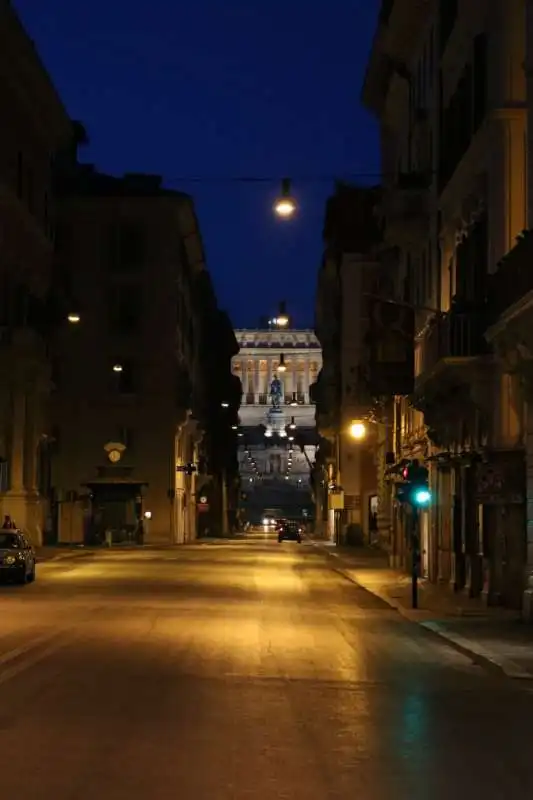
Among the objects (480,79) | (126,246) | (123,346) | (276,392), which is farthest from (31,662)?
(276,392)

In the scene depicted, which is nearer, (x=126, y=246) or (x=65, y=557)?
(x=65, y=557)

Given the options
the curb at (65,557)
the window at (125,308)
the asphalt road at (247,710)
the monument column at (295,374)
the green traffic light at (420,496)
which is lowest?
the asphalt road at (247,710)

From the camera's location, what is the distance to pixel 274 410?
608 feet

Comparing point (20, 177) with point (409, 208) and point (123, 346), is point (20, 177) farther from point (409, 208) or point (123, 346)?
point (123, 346)

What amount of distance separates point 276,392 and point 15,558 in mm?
149287

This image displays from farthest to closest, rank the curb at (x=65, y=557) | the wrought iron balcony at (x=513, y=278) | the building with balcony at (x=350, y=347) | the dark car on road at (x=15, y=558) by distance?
1. the building with balcony at (x=350, y=347)
2. the curb at (x=65, y=557)
3. the dark car on road at (x=15, y=558)
4. the wrought iron balcony at (x=513, y=278)

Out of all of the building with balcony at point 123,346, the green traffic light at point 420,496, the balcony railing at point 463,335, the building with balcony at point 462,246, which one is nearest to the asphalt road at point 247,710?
the green traffic light at point 420,496

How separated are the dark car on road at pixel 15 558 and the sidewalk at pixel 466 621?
374 inches

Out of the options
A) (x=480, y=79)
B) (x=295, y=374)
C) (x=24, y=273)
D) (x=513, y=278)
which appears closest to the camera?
(x=513, y=278)

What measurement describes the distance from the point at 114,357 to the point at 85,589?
50.3m

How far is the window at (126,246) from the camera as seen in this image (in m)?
85.4

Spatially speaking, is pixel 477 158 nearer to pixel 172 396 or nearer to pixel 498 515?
pixel 498 515

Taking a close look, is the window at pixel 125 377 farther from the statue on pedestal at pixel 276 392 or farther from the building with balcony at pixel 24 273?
the statue on pedestal at pixel 276 392

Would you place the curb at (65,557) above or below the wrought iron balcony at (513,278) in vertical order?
below
